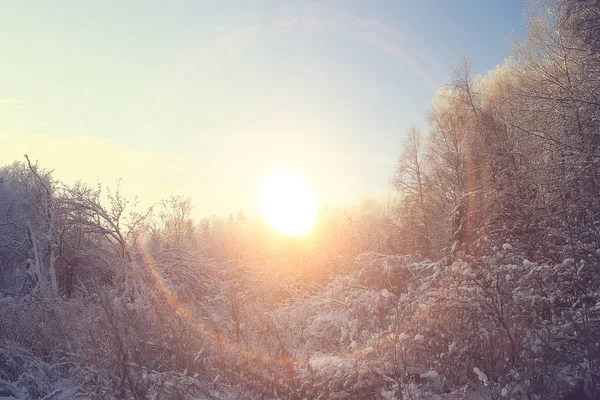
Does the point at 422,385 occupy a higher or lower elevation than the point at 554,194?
lower

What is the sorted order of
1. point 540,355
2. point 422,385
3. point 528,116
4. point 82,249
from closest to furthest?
point 540,355 < point 422,385 < point 528,116 < point 82,249

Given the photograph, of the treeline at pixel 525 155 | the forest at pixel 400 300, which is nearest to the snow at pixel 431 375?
the forest at pixel 400 300

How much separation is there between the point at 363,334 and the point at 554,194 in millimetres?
6580

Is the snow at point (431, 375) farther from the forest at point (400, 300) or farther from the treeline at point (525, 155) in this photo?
the treeline at point (525, 155)

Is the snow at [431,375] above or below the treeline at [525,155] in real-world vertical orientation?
below

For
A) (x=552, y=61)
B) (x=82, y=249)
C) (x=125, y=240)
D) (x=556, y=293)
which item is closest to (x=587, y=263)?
(x=556, y=293)

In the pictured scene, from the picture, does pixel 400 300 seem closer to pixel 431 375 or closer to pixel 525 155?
pixel 431 375

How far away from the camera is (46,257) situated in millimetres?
16562

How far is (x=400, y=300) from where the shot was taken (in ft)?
25.7

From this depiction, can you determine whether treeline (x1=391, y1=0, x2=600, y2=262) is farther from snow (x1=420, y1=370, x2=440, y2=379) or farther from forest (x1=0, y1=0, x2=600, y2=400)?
snow (x1=420, y1=370, x2=440, y2=379)

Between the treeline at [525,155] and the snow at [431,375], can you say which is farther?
the treeline at [525,155]

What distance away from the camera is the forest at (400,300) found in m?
4.61

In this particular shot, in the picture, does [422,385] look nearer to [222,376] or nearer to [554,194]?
[222,376]

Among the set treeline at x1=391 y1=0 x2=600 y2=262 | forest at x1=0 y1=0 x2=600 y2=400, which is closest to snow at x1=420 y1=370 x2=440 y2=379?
forest at x1=0 y1=0 x2=600 y2=400
